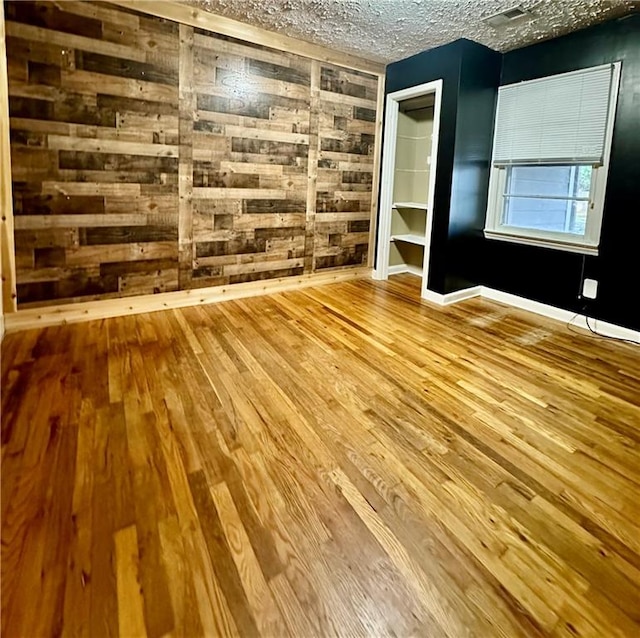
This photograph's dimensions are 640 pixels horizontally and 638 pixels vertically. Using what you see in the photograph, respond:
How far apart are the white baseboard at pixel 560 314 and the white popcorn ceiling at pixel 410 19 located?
2.29m

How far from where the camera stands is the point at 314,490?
160 centimetres

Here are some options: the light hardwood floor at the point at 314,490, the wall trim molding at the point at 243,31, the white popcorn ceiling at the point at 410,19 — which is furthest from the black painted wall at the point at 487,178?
the light hardwood floor at the point at 314,490

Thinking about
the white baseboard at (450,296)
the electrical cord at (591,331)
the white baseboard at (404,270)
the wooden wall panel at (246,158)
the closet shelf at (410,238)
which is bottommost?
the electrical cord at (591,331)

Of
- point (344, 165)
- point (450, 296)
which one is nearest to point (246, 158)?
point (344, 165)

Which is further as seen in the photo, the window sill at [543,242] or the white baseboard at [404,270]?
the white baseboard at [404,270]

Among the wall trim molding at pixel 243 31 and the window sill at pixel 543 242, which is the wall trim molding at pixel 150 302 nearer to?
the window sill at pixel 543 242

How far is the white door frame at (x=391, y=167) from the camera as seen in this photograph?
4047mm

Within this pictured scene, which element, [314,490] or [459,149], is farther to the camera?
[459,149]

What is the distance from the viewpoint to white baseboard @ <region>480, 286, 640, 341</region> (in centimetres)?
333

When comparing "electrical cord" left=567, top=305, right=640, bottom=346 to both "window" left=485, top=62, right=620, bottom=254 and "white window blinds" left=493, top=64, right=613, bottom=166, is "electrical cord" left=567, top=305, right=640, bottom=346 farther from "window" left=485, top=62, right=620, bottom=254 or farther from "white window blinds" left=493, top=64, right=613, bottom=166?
"white window blinds" left=493, top=64, right=613, bottom=166

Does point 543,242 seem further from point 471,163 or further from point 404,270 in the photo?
point 404,270

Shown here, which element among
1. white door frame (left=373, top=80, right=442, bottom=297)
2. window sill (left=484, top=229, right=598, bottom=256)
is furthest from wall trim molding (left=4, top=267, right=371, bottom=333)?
window sill (left=484, top=229, right=598, bottom=256)

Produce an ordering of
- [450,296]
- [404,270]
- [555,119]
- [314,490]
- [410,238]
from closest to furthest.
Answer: [314,490] < [555,119] < [450,296] < [410,238] < [404,270]

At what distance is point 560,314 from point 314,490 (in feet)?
10.4
